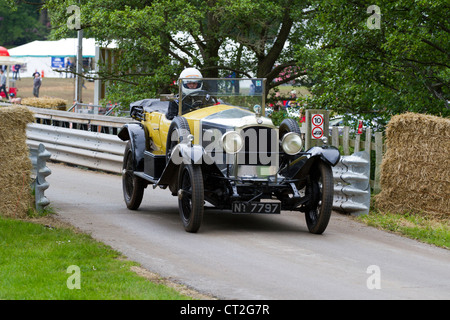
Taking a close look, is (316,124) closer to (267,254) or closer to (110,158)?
(267,254)

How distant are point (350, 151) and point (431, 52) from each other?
2391mm

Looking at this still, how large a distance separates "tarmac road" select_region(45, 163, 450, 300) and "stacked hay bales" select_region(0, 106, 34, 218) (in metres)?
0.82

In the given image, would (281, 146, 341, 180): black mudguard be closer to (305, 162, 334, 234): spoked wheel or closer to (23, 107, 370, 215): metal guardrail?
(305, 162, 334, 234): spoked wheel

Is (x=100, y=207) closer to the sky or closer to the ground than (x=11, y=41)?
closer to the ground

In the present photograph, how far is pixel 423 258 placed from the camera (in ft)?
29.2

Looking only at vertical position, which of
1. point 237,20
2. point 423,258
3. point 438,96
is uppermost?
point 237,20

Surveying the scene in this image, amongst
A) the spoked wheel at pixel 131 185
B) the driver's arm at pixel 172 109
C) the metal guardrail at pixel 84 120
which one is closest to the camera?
the driver's arm at pixel 172 109

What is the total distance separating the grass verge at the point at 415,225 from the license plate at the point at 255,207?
1.92 m

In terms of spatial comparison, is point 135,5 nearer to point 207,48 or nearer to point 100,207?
point 207,48

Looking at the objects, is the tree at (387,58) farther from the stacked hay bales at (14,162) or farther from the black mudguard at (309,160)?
the stacked hay bales at (14,162)

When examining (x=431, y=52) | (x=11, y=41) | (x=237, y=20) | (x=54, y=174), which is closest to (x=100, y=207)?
(x=54, y=174)

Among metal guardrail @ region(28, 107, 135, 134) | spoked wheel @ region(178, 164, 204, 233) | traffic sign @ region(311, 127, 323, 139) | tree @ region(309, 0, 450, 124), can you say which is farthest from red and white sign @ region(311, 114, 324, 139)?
metal guardrail @ region(28, 107, 135, 134)

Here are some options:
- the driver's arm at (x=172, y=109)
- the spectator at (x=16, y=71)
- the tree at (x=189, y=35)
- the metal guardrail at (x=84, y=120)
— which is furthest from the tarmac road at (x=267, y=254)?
the spectator at (x=16, y=71)

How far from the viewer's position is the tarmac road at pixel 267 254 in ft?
23.3
